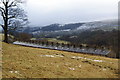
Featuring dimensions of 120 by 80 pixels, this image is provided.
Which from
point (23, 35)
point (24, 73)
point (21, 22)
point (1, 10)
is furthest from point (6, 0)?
point (23, 35)

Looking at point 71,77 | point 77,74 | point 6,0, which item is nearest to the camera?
point 71,77

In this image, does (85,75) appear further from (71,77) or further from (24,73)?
(24,73)

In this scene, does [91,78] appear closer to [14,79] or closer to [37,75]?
[37,75]

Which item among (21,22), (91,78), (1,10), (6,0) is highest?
(6,0)

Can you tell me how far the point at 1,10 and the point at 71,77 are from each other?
21.4 m

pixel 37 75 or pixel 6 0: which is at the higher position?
pixel 6 0

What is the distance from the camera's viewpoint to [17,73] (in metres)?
7.35

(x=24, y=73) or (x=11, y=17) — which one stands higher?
(x=11, y=17)

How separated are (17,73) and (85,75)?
3975 mm

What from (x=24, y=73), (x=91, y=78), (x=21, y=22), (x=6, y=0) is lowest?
(x=91, y=78)

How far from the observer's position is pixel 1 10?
25016 millimetres

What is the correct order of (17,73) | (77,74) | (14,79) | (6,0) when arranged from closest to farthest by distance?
(14,79) < (17,73) < (77,74) < (6,0)

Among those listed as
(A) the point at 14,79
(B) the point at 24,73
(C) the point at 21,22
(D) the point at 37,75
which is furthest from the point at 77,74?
(C) the point at 21,22

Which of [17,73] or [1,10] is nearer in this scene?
[17,73]
